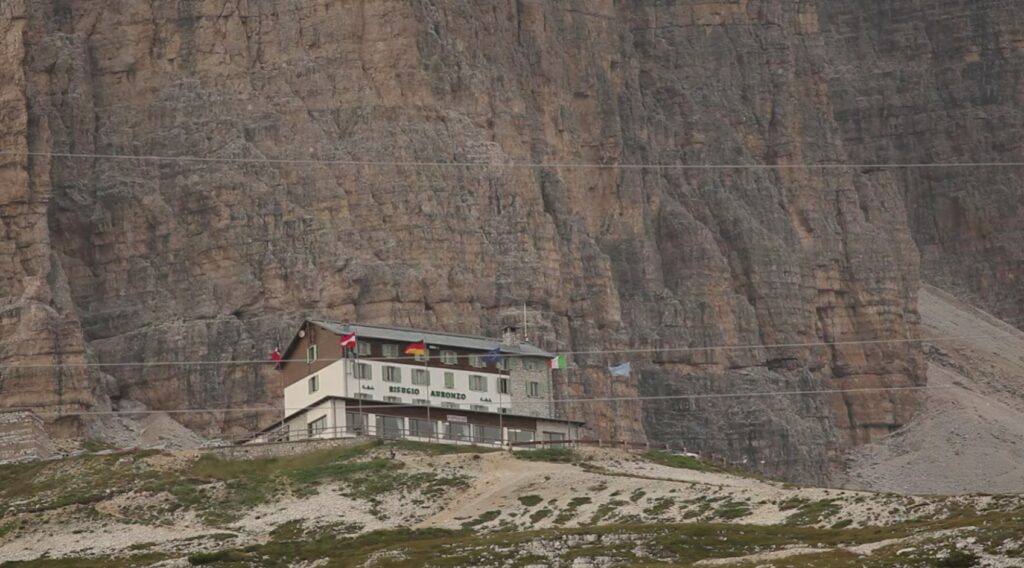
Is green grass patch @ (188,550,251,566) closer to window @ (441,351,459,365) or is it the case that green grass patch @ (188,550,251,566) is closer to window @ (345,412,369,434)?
window @ (345,412,369,434)

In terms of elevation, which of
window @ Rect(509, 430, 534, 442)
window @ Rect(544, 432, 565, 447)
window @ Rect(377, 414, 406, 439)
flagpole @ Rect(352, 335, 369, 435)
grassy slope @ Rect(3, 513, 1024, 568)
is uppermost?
flagpole @ Rect(352, 335, 369, 435)

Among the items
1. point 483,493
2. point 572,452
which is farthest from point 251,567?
point 572,452

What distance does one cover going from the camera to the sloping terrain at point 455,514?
500 ft

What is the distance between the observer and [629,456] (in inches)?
7480

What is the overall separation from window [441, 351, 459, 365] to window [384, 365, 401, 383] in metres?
3.48

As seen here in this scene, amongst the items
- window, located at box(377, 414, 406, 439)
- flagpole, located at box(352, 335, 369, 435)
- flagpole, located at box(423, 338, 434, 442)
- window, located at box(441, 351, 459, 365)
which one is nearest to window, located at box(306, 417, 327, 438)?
flagpole, located at box(352, 335, 369, 435)

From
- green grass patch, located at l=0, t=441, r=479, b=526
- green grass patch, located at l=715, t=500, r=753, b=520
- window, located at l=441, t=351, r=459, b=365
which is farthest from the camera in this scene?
window, located at l=441, t=351, r=459, b=365

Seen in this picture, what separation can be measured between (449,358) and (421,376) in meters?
2.61

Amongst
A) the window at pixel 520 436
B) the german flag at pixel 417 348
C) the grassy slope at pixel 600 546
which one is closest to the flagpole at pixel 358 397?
the german flag at pixel 417 348

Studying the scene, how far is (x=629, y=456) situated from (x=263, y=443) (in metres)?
20.2

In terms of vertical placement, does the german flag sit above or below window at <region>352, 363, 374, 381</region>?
above

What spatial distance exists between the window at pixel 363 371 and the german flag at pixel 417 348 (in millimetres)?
2768

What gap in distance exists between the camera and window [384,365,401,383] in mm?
192500

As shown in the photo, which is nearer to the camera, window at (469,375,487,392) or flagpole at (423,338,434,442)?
flagpole at (423,338,434,442)
